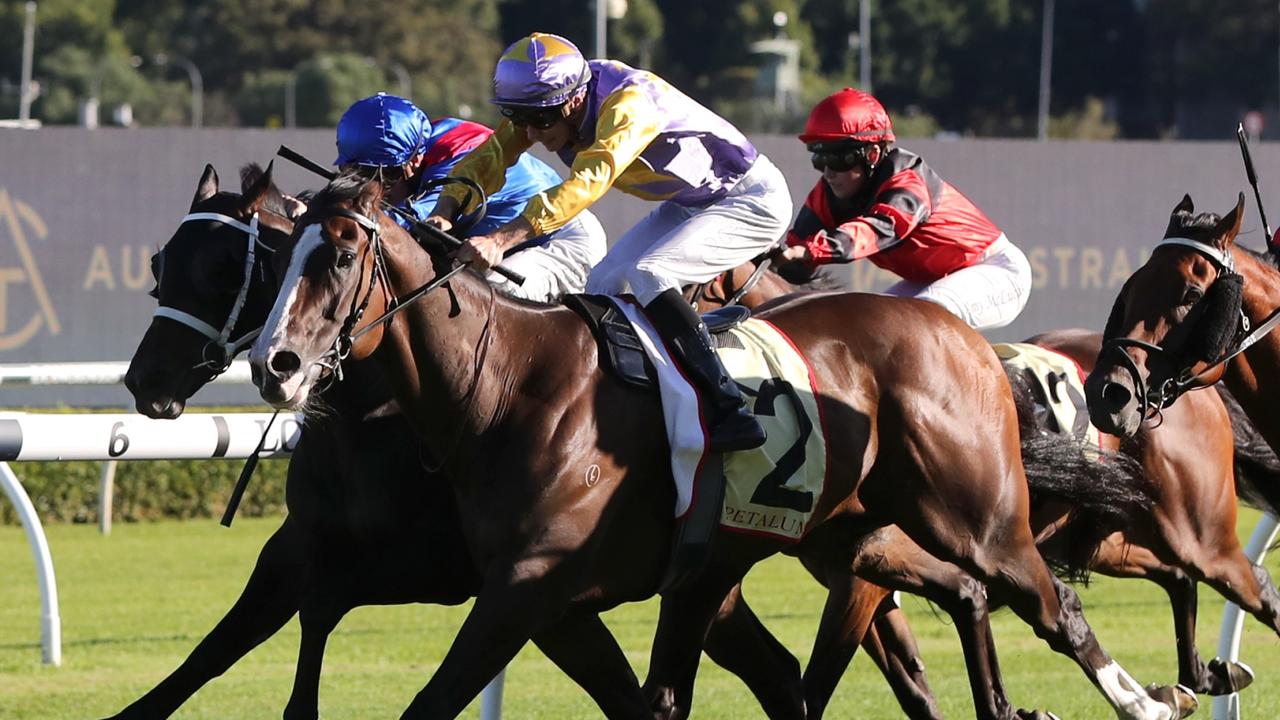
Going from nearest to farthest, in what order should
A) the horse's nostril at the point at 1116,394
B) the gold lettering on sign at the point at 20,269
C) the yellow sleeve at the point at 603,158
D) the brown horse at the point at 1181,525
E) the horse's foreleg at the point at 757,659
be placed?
the yellow sleeve at the point at 603,158 → the horse's nostril at the point at 1116,394 → the horse's foreleg at the point at 757,659 → the brown horse at the point at 1181,525 → the gold lettering on sign at the point at 20,269

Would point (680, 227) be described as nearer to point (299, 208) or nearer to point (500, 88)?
point (500, 88)

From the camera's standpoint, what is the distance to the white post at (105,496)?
9.65 metres

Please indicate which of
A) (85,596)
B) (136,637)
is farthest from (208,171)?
(85,596)

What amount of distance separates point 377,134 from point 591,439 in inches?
56.8

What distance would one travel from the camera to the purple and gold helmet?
A: 4465 millimetres

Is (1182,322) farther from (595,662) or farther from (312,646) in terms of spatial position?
(312,646)

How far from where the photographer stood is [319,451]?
183 inches

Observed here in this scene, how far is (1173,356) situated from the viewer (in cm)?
443

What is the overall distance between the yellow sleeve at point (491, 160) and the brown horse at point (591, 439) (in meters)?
0.65

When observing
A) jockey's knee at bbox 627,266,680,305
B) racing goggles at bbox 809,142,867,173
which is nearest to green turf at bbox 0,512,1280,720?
racing goggles at bbox 809,142,867,173

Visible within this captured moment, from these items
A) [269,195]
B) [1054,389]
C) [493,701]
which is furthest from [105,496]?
[1054,389]

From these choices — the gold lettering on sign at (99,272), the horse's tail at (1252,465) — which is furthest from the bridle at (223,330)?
the gold lettering on sign at (99,272)

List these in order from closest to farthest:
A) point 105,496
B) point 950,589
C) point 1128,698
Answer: point 1128,698 → point 950,589 → point 105,496

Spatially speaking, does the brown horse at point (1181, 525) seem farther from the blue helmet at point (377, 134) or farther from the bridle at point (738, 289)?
the blue helmet at point (377, 134)
